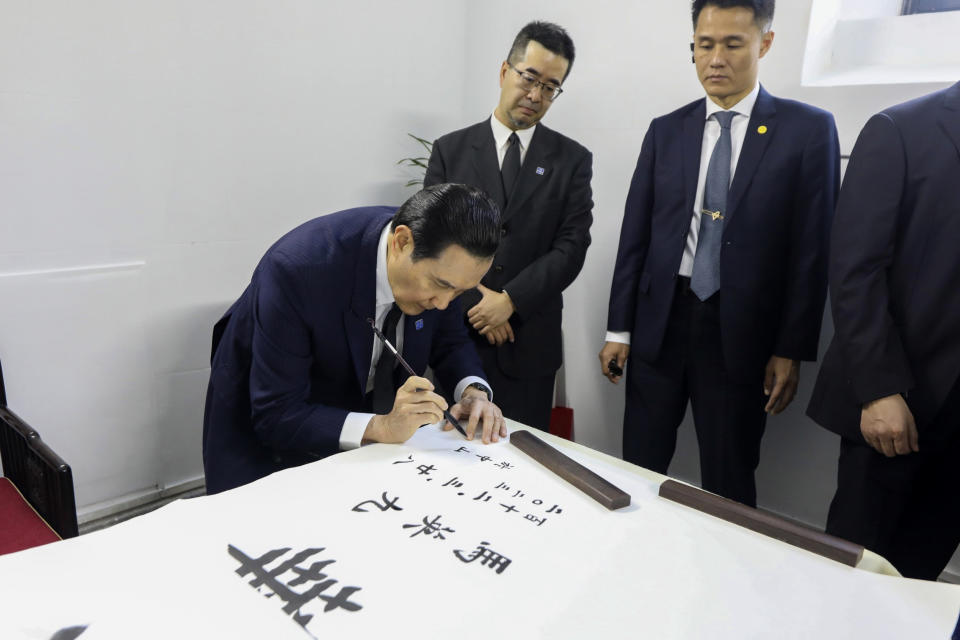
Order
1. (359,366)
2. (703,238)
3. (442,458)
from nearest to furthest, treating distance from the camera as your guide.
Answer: (442,458) → (359,366) → (703,238)

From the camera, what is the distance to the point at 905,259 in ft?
4.89

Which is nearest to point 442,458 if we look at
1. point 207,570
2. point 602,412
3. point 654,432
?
point 207,570

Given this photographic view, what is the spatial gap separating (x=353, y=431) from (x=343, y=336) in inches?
8.6

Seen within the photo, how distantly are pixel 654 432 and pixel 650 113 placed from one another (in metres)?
1.36

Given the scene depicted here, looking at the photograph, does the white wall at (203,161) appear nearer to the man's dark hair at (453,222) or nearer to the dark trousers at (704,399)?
the dark trousers at (704,399)

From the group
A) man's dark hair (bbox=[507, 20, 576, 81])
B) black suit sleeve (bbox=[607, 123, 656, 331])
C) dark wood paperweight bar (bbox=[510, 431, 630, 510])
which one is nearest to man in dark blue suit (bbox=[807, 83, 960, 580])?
black suit sleeve (bbox=[607, 123, 656, 331])

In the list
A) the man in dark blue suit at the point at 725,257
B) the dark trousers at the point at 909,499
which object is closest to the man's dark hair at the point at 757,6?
the man in dark blue suit at the point at 725,257

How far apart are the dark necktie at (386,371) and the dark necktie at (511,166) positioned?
833 millimetres

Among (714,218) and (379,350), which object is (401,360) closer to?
(379,350)

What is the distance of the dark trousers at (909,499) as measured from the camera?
1.53 m

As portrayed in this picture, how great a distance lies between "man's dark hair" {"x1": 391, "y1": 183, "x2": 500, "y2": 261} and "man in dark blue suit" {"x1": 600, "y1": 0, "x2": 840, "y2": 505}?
0.87m

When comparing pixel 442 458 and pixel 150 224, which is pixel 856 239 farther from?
pixel 150 224

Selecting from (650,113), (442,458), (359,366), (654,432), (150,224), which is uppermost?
(650,113)

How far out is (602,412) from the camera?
2.99m
